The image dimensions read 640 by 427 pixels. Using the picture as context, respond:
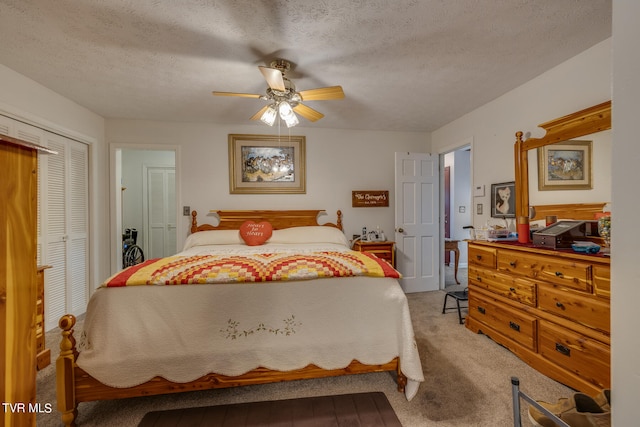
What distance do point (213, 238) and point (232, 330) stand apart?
1.96 m

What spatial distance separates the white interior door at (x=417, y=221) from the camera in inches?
155

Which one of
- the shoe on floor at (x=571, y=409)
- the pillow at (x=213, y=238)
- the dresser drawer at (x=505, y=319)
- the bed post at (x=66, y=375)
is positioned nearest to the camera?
the shoe on floor at (x=571, y=409)

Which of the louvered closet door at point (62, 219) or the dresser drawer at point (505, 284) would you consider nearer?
the dresser drawer at point (505, 284)

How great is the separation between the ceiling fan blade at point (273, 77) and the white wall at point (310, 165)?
1.84 meters

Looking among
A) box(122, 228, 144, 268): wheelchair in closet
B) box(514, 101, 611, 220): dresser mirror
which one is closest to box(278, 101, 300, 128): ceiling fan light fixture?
box(514, 101, 611, 220): dresser mirror

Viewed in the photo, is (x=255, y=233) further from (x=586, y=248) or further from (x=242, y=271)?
(x=586, y=248)

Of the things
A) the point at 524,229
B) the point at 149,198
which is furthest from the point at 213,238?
the point at 524,229

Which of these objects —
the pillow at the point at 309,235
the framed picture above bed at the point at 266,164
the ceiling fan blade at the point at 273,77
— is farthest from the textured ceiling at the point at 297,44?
the pillow at the point at 309,235

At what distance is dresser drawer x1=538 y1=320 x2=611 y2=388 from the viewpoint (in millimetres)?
1612

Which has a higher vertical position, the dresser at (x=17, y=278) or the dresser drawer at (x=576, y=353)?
the dresser at (x=17, y=278)

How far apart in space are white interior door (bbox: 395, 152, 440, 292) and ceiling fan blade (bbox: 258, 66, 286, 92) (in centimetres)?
228

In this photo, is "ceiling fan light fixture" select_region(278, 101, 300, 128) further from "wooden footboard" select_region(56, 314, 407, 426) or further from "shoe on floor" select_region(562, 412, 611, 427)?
"shoe on floor" select_region(562, 412, 611, 427)

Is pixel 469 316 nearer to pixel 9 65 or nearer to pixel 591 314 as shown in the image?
pixel 591 314

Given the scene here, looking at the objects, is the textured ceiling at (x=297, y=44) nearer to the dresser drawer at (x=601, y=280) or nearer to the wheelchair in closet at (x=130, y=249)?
the dresser drawer at (x=601, y=280)
